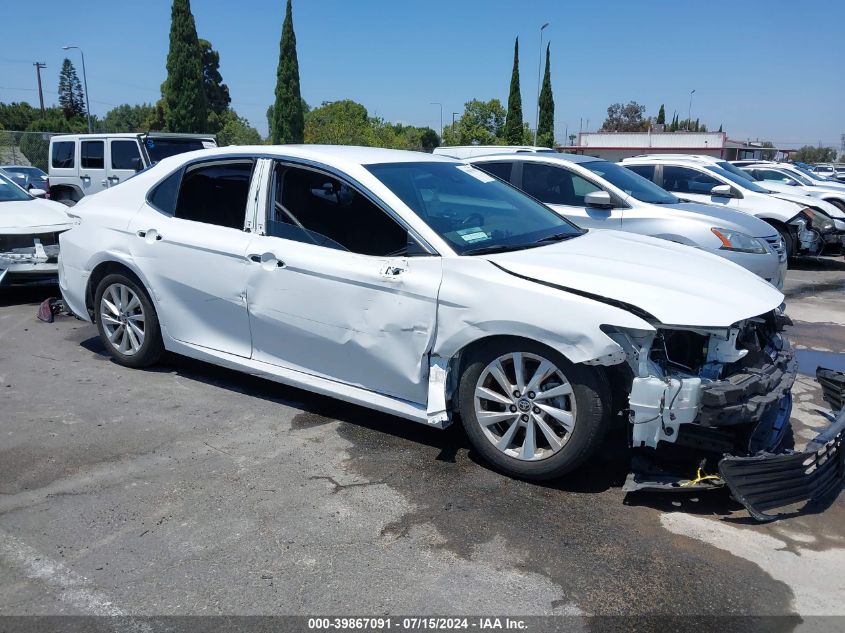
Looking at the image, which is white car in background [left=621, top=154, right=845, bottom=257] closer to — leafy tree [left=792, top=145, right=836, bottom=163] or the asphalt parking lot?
the asphalt parking lot

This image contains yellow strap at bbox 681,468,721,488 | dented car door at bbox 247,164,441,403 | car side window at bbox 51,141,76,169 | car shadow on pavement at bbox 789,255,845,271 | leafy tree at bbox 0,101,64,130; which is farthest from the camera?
leafy tree at bbox 0,101,64,130

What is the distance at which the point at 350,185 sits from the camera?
15.0 feet

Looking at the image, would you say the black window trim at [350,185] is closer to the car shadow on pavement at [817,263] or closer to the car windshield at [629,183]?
the car windshield at [629,183]

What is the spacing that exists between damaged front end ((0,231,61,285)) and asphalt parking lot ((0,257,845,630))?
11.1 feet

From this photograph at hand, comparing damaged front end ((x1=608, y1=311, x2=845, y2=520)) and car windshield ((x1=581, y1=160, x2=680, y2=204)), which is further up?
car windshield ((x1=581, y1=160, x2=680, y2=204))

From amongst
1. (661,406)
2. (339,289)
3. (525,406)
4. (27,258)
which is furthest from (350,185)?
(27,258)

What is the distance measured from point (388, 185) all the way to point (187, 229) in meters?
1.61

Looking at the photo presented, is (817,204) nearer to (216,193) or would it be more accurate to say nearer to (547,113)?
(216,193)

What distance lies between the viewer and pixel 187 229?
5184 mm

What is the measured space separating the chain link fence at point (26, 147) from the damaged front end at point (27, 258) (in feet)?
86.1

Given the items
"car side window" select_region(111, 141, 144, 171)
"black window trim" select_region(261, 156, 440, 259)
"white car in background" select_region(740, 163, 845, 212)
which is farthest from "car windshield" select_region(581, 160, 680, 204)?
"car side window" select_region(111, 141, 144, 171)

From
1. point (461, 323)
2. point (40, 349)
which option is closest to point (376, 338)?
point (461, 323)

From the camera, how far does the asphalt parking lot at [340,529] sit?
2998mm

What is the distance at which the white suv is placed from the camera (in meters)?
13.5
